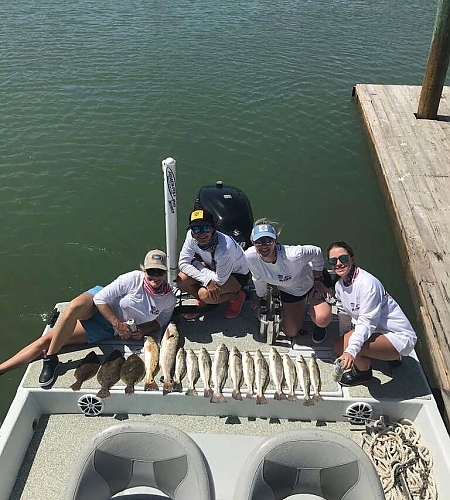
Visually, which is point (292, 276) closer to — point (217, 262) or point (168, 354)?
point (217, 262)

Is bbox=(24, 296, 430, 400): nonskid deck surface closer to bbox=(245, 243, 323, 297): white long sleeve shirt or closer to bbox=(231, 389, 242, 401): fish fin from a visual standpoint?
bbox=(231, 389, 242, 401): fish fin

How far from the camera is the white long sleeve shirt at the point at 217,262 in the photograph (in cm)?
Answer: 521

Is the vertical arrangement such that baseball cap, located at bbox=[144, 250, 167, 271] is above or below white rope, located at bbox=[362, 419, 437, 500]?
above

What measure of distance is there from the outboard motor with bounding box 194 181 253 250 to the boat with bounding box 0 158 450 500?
3.44ft

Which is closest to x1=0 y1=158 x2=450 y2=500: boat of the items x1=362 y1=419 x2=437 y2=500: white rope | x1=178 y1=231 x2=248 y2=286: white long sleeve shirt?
x1=362 y1=419 x2=437 y2=500: white rope

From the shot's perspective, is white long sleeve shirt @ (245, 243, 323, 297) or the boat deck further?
white long sleeve shirt @ (245, 243, 323, 297)

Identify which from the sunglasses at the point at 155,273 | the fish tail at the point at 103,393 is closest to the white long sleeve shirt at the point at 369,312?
the sunglasses at the point at 155,273

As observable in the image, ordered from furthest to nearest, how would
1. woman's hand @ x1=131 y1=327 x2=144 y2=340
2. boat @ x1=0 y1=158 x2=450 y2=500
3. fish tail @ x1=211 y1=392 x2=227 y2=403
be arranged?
woman's hand @ x1=131 y1=327 x2=144 y2=340 < fish tail @ x1=211 y1=392 x2=227 y2=403 < boat @ x1=0 y1=158 x2=450 y2=500

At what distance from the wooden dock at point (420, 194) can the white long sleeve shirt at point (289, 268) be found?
198 centimetres

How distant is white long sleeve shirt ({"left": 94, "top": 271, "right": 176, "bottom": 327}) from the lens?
16.1 ft

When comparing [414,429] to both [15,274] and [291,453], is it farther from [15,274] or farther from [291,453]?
[15,274]

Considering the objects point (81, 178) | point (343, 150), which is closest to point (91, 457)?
point (81, 178)

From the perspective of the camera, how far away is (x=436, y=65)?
10227 millimetres

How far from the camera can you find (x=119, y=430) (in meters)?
3.17
